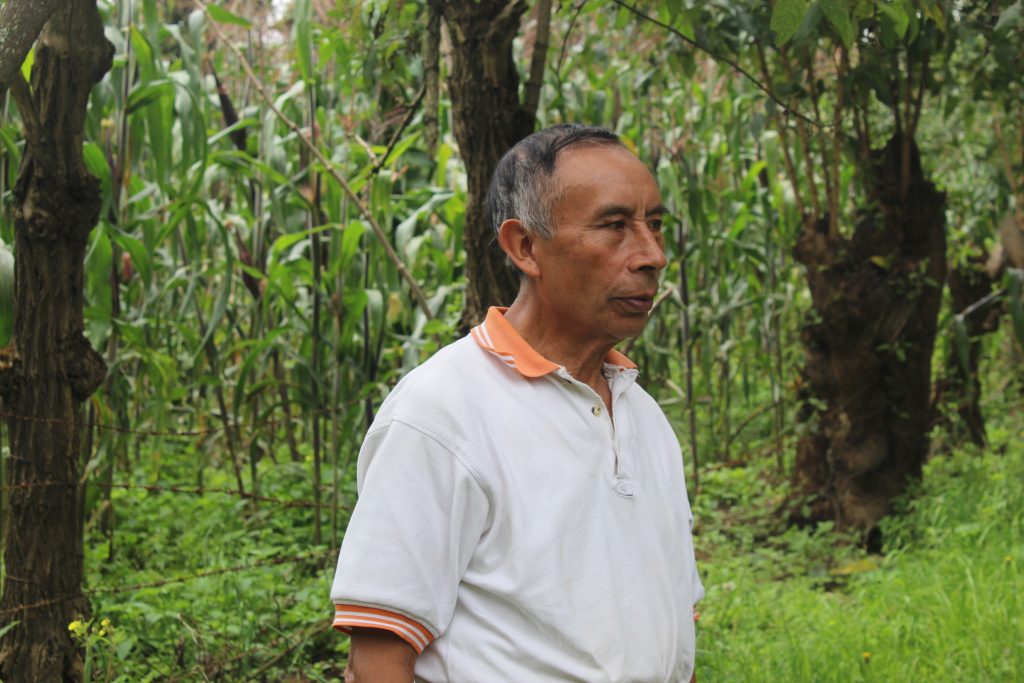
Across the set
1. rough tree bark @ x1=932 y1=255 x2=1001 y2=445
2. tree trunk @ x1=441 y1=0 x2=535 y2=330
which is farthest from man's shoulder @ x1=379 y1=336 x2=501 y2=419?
rough tree bark @ x1=932 y1=255 x2=1001 y2=445

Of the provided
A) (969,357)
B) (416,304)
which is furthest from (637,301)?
(969,357)

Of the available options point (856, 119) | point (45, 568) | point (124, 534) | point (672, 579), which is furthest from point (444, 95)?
point (672, 579)

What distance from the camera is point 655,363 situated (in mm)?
5844

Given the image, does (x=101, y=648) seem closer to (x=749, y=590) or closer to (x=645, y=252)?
(x=645, y=252)

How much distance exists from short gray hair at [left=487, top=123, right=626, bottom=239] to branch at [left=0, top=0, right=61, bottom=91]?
633mm

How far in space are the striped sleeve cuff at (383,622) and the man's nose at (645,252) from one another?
0.54 meters

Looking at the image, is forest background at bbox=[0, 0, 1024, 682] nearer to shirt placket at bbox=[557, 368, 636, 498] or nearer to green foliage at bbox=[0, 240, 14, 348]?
green foliage at bbox=[0, 240, 14, 348]

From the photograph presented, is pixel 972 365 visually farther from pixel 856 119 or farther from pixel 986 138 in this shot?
pixel 986 138

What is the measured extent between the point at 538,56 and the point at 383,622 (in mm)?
1608

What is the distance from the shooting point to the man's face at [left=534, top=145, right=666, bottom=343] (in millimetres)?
1483

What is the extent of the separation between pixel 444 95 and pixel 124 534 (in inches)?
83.0

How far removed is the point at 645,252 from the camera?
1.48 metres

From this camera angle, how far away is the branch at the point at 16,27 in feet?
4.51

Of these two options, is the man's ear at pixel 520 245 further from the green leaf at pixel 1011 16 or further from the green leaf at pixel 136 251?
the green leaf at pixel 136 251
